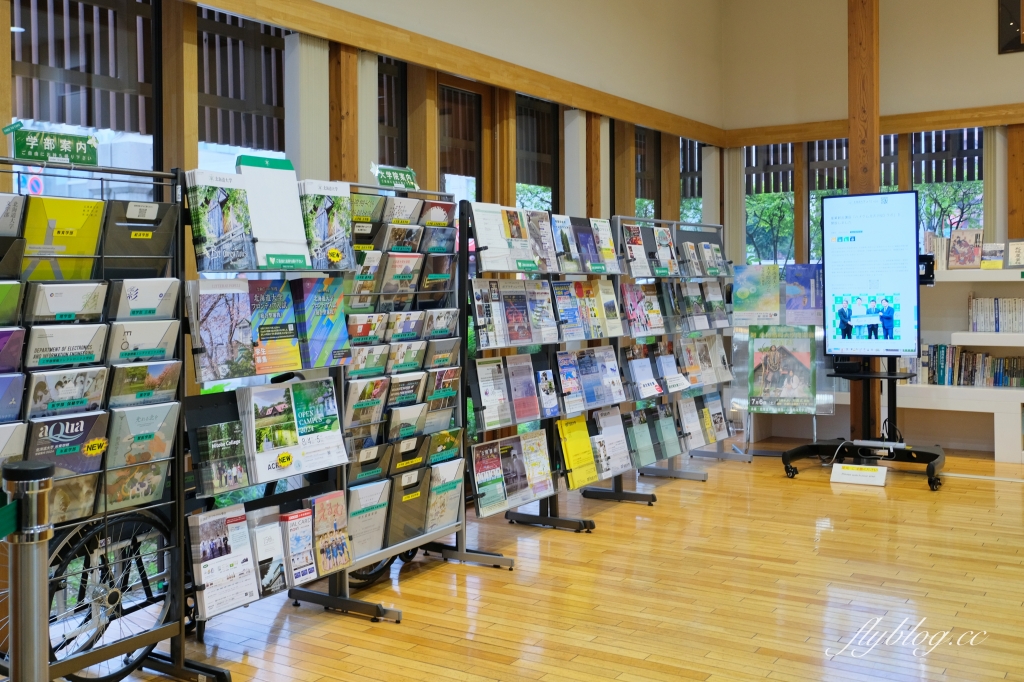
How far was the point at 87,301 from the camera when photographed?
2967 millimetres

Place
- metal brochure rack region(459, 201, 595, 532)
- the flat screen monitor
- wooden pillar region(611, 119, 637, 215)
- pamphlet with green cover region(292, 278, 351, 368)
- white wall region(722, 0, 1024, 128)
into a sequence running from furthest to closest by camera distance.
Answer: white wall region(722, 0, 1024, 128), wooden pillar region(611, 119, 637, 215), the flat screen monitor, metal brochure rack region(459, 201, 595, 532), pamphlet with green cover region(292, 278, 351, 368)

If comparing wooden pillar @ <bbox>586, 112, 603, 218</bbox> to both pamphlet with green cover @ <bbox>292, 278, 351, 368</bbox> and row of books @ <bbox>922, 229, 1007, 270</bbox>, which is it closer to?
row of books @ <bbox>922, 229, 1007, 270</bbox>

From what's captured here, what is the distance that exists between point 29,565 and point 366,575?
239 centimetres

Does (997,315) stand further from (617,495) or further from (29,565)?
(29,565)

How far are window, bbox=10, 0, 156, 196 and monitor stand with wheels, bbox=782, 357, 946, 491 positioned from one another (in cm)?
480

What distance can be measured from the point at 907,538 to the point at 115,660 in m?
3.95

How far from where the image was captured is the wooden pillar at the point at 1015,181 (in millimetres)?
8508

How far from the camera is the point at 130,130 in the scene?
14.9 ft

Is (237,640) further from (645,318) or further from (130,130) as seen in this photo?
(645,318)

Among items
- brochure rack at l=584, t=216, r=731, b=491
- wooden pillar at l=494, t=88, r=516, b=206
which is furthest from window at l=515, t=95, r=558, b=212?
brochure rack at l=584, t=216, r=731, b=491

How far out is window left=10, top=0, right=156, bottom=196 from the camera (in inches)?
161

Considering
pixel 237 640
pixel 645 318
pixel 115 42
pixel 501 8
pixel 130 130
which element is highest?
pixel 501 8

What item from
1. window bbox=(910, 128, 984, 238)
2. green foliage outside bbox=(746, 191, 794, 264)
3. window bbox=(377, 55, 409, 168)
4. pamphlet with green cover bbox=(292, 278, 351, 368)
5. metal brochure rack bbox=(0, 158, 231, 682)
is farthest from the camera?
green foliage outside bbox=(746, 191, 794, 264)

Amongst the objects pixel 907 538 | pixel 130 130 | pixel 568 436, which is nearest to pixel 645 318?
pixel 568 436
